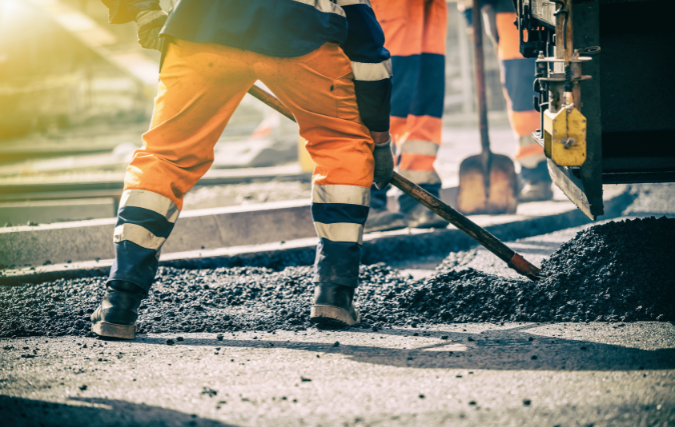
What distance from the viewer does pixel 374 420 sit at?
4.86ft

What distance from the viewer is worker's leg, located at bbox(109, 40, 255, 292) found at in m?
2.12

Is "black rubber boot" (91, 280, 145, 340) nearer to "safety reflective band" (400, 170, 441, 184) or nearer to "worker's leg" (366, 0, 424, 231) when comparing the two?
"worker's leg" (366, 0, 424, 231)

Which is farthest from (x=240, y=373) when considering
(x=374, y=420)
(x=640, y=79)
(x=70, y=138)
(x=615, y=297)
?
(x=70, y=138)

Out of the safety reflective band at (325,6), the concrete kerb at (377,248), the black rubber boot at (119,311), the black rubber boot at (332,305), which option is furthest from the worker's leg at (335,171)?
the concrete kerb at (377,248)

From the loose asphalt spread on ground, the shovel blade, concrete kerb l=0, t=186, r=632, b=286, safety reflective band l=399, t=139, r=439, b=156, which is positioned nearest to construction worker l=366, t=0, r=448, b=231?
safety reflective band l=399, t=139, r=439, b=156

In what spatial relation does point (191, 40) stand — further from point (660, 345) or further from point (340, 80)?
point (660, 345)

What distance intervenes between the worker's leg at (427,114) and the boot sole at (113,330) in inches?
83.6

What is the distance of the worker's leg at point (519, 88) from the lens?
4.46m

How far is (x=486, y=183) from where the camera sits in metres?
4.35

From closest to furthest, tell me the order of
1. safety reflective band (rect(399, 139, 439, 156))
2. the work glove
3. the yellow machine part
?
the yellow machine part → the work glove → safety reflective band (rect(399, 139, 439, 156))

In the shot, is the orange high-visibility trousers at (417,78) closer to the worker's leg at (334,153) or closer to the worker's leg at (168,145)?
the worker's leg at (334,153)

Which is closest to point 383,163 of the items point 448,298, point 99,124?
point 448,298

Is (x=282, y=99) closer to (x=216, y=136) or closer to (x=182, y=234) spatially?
(x=216, y=136)

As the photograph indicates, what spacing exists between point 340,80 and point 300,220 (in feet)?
5.92
